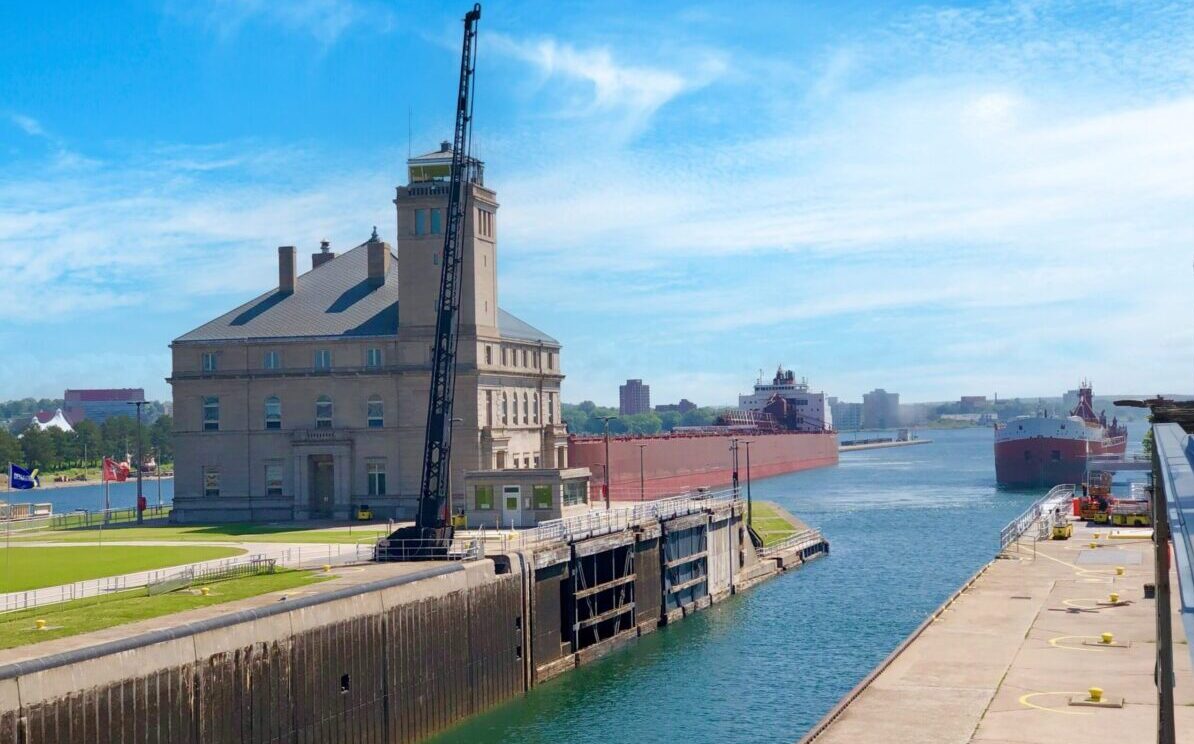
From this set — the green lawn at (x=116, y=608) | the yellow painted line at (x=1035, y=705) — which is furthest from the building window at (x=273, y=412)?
the yellow painted line at (x=1035, y=705)

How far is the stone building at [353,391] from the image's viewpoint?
79750mm

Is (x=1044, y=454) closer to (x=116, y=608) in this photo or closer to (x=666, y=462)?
(x=666, y=462)

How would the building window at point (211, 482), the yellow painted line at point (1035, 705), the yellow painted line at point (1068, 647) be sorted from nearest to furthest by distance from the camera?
the yellow painted line at point (1035, 705), the yellow painted line at point (1068, 647), the building window at point (211, 482)

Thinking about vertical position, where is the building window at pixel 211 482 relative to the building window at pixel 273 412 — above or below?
below

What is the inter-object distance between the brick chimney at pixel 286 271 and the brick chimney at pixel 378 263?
519 centimetres

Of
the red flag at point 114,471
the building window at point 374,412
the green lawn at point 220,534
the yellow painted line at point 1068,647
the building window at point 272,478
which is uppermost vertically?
the building window at point 374,412

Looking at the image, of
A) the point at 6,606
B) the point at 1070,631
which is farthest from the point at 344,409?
the point at 1070,631

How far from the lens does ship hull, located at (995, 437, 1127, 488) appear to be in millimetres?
158875

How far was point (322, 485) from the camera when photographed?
82.2 metres

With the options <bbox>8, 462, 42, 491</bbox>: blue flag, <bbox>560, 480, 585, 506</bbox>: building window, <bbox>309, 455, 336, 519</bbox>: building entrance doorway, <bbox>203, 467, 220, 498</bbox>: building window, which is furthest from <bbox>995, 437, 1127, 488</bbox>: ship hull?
<bbox>8, 462, 42, 491</bbox>: blue flag

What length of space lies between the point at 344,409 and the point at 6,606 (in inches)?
1696

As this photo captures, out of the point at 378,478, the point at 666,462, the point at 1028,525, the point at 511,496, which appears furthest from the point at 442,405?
the point at 666,462

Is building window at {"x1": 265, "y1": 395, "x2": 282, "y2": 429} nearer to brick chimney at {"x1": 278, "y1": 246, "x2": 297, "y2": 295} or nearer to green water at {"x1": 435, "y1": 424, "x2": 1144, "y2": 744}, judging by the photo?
brick chimney at {"x1": 278, "y1": 246, "x2": 297, "y2": 295}

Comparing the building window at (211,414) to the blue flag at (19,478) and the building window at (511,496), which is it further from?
the blue flag at (19,478)
